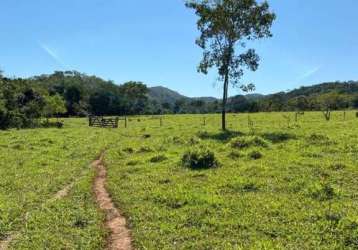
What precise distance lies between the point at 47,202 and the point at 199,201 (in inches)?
207

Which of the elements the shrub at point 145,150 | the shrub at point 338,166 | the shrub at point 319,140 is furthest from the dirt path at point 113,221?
the shrub at point 319,140

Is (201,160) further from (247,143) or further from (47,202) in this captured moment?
(47,202)

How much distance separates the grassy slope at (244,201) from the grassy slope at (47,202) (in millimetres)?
1241

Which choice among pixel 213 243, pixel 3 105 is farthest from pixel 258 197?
pixel 3 105

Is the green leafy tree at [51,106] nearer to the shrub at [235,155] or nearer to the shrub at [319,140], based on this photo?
the shrub at [319,140]

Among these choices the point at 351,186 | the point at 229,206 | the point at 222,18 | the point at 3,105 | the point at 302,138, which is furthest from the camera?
→ the point at 3,105

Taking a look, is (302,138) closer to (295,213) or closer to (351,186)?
(351,186)

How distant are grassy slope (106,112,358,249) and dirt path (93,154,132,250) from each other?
0.28 metres

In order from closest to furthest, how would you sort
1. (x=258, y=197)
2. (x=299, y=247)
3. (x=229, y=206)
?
(x=299, y=247) < (x=229, y=206) < (x=258, y=197)

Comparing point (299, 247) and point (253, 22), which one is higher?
point (253, 22)

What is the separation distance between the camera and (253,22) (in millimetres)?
44094

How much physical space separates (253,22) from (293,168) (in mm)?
26061

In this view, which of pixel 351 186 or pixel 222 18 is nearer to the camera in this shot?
pixel 351 186

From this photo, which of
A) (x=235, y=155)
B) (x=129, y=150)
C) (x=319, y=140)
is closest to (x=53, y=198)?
(x=235, y=155)
